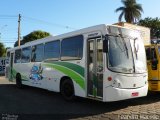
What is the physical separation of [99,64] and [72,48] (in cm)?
203

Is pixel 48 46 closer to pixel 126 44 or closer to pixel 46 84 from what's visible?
pixel 46 84

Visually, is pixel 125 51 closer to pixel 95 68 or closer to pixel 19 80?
pixel 95 68

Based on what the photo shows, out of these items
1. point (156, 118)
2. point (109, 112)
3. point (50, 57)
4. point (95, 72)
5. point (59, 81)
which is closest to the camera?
point (156, 118)

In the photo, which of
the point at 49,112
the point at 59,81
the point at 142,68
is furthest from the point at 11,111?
the point at 142,68

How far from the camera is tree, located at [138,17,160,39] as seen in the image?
6084cm

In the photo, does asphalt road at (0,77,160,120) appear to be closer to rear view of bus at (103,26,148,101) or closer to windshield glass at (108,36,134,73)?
rear view of bus at (103,26,148,101)

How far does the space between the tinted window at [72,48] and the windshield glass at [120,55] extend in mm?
1576

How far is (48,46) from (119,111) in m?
5.50

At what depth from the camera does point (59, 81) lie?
12.7 metres

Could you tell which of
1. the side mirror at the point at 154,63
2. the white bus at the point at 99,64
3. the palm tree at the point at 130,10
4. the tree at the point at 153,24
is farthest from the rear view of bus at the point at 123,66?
the tree at the point at 153,24

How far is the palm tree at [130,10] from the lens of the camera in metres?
55.5

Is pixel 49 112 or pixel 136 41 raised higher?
pixel 136 41

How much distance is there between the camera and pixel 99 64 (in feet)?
33.6

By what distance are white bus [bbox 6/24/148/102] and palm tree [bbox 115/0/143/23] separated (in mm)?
44004
